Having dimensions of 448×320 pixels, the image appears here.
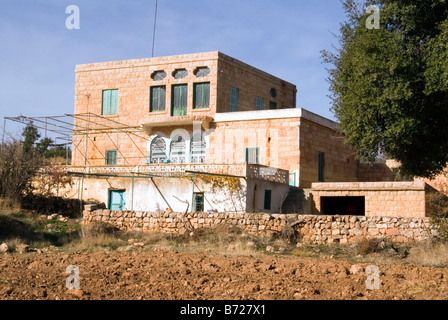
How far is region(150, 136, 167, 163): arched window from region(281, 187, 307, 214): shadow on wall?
7.68m

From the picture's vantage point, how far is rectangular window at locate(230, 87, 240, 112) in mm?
30625

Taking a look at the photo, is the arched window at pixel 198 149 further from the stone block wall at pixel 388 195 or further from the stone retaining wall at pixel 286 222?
the stone retaining wall at pixel 286 222

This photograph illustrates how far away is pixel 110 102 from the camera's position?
32250 millimetres

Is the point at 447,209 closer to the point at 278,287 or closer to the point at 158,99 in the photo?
the point at 278,287

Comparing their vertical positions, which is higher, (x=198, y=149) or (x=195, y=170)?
(x=198, y=149)

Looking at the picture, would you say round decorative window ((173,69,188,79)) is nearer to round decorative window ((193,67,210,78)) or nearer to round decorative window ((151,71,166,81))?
round decorative window ((193,67,210,78))

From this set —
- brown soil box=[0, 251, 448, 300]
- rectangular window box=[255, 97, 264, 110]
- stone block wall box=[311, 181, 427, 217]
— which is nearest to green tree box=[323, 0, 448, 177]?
brown soil box=[0, 251, 448, 300]

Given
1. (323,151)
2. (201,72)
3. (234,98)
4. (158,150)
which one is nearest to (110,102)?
(158,150)

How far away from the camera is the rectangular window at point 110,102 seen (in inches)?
1264

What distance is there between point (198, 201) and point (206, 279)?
13.0 meters

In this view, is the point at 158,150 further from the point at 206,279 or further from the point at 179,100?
the point at 206,279

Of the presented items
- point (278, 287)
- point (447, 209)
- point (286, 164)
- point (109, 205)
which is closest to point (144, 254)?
point (278, 287)

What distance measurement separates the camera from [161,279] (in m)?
10.8

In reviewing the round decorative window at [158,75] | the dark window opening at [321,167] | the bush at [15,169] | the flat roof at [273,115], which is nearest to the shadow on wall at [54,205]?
the bush at [15,169]
